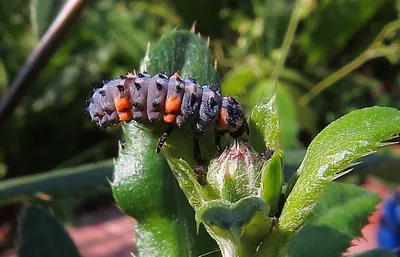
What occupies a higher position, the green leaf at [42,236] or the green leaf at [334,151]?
the green leaf at [42,236]

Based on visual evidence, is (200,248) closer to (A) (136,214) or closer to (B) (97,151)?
(A) (136,214)

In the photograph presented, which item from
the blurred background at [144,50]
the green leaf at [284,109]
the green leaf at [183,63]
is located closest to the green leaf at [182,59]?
the green leaf at [183,63]

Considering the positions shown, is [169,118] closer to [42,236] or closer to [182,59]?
[182,59]

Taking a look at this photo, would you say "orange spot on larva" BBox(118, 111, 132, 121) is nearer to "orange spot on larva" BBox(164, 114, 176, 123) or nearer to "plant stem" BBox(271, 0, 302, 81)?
"orange spot on larva" BBox(164, 114, 176, 123)

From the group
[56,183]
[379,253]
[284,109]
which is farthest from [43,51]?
[284,109]

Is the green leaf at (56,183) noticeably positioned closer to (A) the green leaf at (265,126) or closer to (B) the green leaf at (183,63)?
(B) the green leaf at (183,63)

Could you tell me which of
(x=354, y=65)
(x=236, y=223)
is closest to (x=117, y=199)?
(x=236, y=223)

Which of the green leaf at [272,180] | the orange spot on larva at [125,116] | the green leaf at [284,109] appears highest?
the green leaf at [284,109]
